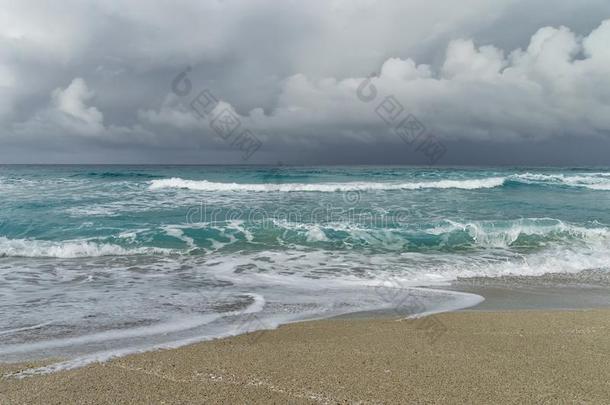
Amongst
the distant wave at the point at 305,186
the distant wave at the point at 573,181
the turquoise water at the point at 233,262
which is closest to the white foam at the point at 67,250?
the turquoise water at the point at 233,262

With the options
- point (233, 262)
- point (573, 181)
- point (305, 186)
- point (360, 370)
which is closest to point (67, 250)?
point (233, 262)

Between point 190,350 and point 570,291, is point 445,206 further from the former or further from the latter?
point 190,350

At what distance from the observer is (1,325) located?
211 inches

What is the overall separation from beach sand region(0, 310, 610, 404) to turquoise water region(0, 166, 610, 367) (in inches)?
23.9

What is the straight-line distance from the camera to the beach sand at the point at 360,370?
344cm

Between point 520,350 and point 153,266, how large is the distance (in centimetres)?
795

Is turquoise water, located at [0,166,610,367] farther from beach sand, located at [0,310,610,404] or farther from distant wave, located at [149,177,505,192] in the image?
distant wave, located at [149,177,505,192]

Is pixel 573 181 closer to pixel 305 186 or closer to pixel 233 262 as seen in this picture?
pixel 305 186

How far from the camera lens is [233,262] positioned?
1004cm

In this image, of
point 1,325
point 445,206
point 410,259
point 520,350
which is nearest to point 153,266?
point 1,325

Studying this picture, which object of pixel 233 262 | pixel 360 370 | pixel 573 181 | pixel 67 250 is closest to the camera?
pixel 360 370

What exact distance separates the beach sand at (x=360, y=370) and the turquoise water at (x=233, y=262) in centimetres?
61

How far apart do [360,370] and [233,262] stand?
658 centimetres

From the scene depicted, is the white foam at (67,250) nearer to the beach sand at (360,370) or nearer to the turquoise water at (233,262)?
the turquoise water at (233,262)
